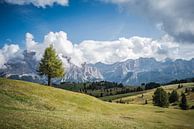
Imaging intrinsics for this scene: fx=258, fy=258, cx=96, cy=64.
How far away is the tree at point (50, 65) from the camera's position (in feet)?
294

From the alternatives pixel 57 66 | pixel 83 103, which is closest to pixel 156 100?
pixel 57 66

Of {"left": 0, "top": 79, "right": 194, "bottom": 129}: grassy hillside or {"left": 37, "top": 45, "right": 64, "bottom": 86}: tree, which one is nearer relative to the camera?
{"left": 0, "top": 79, "right": 194, "bottom": 129}: grassy hillside

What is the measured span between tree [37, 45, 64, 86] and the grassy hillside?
1979cm

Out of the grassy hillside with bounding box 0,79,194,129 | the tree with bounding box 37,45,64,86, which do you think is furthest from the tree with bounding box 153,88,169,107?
the tree with bounding box 37,45,64,86

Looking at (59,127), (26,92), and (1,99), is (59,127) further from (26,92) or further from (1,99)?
(26,92)

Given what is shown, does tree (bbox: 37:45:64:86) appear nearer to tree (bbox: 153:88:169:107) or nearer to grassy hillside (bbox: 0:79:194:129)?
grassy hillside (bbox: 0:79:194:129)

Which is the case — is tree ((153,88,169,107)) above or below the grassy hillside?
above

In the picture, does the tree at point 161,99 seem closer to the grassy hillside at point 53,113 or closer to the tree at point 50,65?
the grassy hillside at point 53,113

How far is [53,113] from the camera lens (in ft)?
155

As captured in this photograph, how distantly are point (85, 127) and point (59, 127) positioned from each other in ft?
15.9

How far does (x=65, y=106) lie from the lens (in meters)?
60.3

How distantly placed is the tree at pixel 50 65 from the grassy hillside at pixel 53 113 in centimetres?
1979

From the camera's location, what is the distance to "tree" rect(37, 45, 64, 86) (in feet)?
294

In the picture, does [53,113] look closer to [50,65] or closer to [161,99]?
[50,65]
